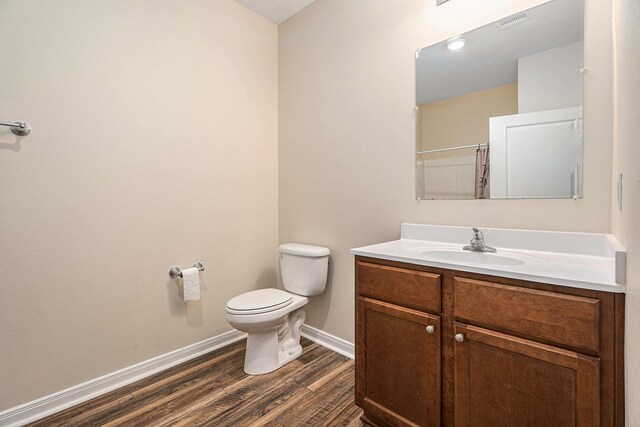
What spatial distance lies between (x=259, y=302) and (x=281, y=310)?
0.15 meters

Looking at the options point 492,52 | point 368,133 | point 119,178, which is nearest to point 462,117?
point 492,52

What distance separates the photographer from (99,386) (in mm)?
1665

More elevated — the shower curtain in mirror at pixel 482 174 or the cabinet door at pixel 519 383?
the shower curtain in mirror at pixel 482 174

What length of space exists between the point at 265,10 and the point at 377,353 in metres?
2.54

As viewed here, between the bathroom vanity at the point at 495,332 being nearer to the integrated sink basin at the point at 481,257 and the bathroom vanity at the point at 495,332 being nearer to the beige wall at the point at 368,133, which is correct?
the integrated sink basin at the point at 481,257

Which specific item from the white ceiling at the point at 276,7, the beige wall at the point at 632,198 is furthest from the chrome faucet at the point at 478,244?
the white ceiling at the point at 276,7

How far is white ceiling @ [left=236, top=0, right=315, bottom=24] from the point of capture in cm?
225

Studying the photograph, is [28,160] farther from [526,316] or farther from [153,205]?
[526,316]

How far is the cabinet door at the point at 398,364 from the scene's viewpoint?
116 centimetres

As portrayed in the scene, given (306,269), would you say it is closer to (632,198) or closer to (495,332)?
(495,332)

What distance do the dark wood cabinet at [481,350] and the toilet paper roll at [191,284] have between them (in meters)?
1.12

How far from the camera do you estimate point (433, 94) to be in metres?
1.65

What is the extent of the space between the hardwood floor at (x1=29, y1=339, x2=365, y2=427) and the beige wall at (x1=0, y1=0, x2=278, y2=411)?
7.3 inches

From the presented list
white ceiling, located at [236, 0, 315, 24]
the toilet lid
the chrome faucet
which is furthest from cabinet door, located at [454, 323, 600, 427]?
white ceiling, located at [236, 0, 315, 24]
